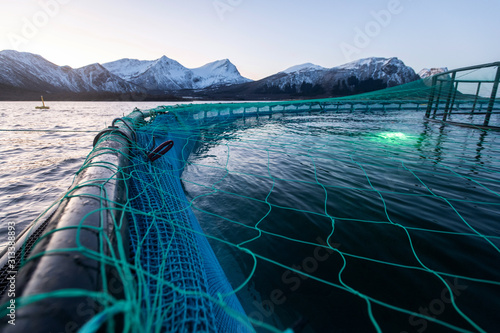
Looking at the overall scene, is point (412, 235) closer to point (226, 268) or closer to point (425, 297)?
point (425, 297)

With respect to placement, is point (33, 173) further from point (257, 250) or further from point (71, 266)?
point (71, 266)

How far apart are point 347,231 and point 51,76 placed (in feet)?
783

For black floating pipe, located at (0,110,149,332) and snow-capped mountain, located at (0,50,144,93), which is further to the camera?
snow-capped mountain, located at (0,50,144,93)

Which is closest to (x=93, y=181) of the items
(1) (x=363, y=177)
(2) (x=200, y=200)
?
(2) (x=200, y=200)

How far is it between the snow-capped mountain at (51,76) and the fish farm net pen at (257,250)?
632ft

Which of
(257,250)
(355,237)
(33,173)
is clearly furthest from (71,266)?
(33,173)

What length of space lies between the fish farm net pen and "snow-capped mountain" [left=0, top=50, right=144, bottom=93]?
19252cm

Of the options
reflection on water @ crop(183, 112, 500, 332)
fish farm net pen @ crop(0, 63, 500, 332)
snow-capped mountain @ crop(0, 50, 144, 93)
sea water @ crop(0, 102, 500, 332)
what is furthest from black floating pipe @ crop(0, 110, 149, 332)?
snow-capped mountain @ crop(0, 50, 144, 93)

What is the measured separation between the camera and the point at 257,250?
144 inches

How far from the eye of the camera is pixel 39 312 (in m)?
0.98

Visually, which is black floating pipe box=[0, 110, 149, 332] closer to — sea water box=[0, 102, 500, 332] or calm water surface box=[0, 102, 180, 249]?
sea water box=[0, 102, 500, 332]

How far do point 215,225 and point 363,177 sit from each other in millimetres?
4610

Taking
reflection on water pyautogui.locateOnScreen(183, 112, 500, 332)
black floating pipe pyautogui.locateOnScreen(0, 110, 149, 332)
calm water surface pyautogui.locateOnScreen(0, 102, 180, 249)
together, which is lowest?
reflection on water pyautogui.locateOnScreen(183, 112, 500, 332)

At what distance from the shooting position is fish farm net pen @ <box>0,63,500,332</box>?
1172 millimetres
